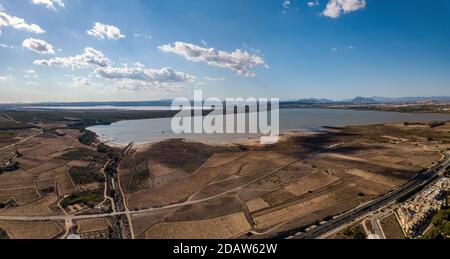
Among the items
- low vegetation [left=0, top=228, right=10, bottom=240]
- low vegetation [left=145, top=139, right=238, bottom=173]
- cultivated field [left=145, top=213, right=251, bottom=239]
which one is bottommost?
low vegetation [left=0, top=228, right=10, bottom=240]

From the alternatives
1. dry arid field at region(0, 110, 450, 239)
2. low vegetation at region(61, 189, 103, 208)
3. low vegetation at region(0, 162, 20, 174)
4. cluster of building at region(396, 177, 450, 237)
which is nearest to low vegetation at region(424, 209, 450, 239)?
cluster of building at region(396, 177, 450, 237)

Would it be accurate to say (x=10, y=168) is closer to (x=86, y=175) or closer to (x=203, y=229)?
(x=86, y=175)

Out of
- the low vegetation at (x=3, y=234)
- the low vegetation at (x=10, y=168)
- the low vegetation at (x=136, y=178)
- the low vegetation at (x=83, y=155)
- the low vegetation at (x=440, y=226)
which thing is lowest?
the low vegetation at (x=3, y=234)

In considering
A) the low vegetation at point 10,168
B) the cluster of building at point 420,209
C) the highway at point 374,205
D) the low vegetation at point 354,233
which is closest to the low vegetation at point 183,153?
the low vegetation at point 10,168

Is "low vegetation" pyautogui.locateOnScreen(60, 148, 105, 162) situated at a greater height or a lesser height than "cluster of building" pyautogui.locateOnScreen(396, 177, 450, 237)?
lesser

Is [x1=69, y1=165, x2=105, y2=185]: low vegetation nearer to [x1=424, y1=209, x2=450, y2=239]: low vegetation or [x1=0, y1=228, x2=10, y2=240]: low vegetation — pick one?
[x1=0, y1=228, x2=10, y2=240]: low vegetation

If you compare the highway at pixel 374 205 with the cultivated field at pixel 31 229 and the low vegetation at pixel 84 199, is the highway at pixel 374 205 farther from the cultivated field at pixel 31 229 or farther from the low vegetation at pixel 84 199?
the low vegetation at pixel 84 199

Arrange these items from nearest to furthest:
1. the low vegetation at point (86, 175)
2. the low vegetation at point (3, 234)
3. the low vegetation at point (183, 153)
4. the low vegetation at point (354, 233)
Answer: the low vegetation at point (354, 233), the low vegetation at point (3, 234), the low vegetation at point (86, 175), the low vegetation at point (183, 153)
